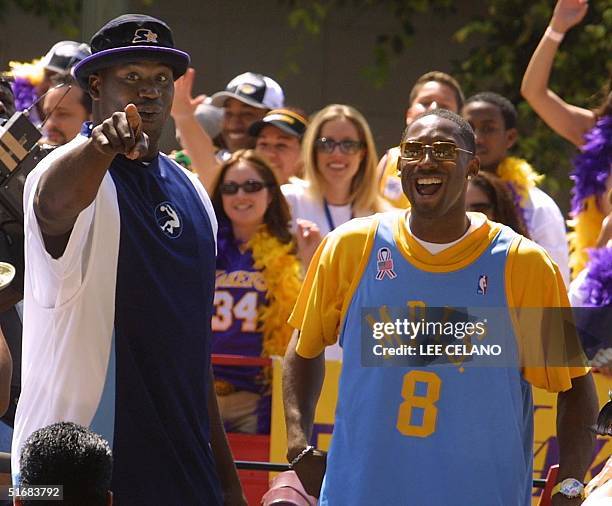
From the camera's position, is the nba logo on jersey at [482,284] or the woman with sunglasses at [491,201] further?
the woman with sunglasses at [491,201]

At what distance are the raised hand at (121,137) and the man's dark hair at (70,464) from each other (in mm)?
637

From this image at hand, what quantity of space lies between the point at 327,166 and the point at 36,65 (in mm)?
1643

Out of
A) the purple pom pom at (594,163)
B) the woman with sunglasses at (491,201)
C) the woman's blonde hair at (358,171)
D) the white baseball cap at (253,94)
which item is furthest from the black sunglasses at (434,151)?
the white baseball cap at (253,94)

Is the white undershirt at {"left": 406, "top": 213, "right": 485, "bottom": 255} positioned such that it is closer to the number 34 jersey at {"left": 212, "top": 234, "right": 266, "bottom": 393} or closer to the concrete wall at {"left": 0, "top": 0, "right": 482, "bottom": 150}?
the number 34 jersey at {"left": 212, "top": 234, "right": 266, "bottom": 393}

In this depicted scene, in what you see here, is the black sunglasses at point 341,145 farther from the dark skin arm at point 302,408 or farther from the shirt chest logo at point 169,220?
the shirt chest logo at point 169,220

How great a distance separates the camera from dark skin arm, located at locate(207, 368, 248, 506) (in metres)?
4.09

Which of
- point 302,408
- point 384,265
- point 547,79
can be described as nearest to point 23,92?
point 547,79

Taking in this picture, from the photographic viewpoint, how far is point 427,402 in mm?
3924

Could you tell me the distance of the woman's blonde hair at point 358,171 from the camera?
7340 mm

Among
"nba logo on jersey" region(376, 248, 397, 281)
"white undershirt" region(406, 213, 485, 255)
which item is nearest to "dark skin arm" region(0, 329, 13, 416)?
"nba logo on jersey" region(376, 248, 397, 281)

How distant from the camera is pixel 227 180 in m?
6.87

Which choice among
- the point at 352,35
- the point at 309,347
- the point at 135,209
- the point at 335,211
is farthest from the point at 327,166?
the point at 352,35

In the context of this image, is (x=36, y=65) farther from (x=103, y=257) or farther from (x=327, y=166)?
(x=103, y=257)

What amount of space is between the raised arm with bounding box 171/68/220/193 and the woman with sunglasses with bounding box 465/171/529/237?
1628mm
